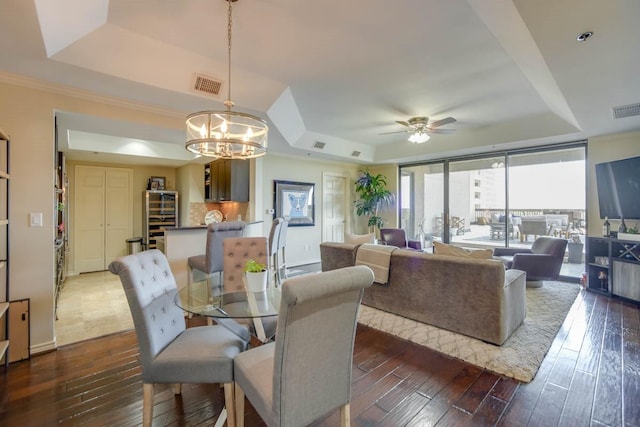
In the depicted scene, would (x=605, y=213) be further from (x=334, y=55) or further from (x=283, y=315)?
(x=283, y=315)

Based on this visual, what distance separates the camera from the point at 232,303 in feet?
7.04

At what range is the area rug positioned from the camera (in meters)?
2.35

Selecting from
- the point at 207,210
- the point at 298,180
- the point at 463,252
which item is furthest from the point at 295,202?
the point at 463,252

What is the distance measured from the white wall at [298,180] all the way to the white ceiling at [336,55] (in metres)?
1.85

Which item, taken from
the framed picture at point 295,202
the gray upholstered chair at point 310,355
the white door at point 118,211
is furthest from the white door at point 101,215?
the gray upholstered chair at point 310,355

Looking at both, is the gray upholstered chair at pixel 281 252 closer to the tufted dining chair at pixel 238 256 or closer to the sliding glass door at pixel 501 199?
the tufted dining chair at pixel 238 256

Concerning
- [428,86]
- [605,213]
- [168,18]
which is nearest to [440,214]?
[605,213]

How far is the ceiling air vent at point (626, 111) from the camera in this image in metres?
3.18

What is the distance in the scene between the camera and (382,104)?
407 cm

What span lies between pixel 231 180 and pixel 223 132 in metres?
3.06

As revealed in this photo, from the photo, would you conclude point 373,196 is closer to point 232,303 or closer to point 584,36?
point 584,36

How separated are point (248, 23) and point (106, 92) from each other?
5.33 ft

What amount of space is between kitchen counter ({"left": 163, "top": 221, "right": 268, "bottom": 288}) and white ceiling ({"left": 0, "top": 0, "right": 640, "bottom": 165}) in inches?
48.2

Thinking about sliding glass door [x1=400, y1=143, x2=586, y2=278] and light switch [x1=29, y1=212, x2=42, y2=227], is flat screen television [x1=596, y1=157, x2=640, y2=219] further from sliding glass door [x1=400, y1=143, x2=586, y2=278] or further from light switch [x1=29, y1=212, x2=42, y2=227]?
light switch [x1=29, y1=212, x2=42, y2=227]
